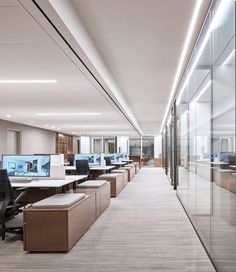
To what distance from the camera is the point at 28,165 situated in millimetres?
6012

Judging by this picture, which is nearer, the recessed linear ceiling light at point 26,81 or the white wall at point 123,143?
the recessed linear ceiling light at point 26,81

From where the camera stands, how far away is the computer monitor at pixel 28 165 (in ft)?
19.6

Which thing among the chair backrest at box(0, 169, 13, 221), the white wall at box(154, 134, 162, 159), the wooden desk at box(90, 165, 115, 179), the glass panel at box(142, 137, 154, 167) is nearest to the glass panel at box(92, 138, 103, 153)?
the glass panel at box(142, 137, 154, 167)

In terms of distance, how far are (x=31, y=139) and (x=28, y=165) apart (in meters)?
12.8

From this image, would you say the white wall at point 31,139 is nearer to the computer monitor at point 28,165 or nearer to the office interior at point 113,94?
the office interior at point 113,94

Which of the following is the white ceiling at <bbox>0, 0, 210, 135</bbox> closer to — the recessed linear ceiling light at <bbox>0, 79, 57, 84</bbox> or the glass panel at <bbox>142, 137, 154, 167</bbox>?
the recessed linear ceiling light at <bbox>0, 79, 57, 84</bbox>

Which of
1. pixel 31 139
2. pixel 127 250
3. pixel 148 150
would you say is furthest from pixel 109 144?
pixel 127 250

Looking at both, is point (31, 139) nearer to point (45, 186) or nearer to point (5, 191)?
point (45, 186)

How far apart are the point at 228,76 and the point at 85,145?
26.8 m

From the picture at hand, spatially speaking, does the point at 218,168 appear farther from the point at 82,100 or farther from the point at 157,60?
the point at 82,100

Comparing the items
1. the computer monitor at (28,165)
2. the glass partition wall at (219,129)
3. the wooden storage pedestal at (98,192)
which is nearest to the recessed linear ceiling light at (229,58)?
the glass partition wall at (219,129)

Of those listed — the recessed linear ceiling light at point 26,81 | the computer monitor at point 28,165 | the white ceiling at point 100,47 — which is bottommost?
the computer monitor at point 28,165

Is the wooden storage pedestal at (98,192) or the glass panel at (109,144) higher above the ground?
the glass panel at (109,144)

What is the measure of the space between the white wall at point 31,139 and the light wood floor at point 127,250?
9390 mm
